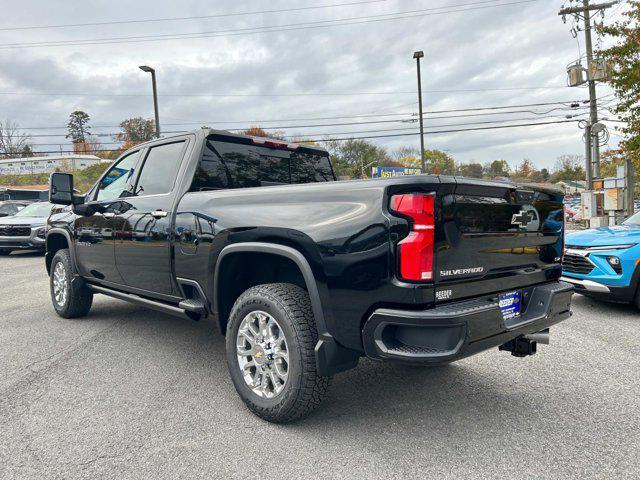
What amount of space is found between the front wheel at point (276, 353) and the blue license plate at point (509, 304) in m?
1.16

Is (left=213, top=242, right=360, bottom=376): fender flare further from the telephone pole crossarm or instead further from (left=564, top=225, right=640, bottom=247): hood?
the telephone pole crossarm

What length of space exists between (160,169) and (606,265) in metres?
5.31

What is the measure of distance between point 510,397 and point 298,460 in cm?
170

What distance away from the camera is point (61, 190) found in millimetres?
4898

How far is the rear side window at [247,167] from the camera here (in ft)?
12.6

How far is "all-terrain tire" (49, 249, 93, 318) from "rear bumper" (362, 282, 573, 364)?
4292 millimetres

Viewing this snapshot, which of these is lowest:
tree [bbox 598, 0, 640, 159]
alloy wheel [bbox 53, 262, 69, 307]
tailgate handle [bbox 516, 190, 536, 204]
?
alloy wheel [bbox 53, 262, 69, 307]

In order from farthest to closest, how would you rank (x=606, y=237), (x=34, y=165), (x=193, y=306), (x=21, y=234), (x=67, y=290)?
(x=34, y=165), (x=21, y=234), (x=606, y=237), (x=67, y=290), (x=193, y=306)

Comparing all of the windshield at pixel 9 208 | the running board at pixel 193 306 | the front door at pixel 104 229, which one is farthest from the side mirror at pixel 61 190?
the windshield at pixel 9 208

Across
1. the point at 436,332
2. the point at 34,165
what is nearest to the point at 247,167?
the point at 436,332

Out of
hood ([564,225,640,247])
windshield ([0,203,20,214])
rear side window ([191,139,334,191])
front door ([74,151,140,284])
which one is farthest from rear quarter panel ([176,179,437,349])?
windshield ([0,203,20,214])

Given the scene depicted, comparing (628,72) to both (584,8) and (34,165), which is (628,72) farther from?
(34,165)

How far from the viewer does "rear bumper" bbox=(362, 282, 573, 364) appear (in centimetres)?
227

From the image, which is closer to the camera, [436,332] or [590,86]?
[436,332]
